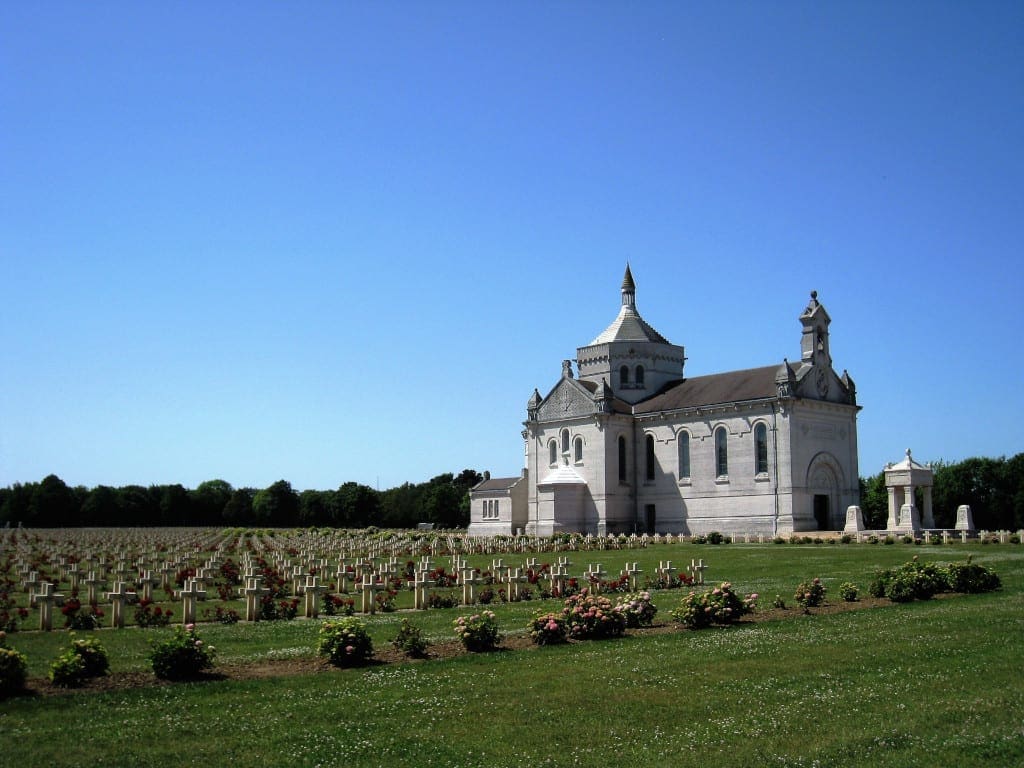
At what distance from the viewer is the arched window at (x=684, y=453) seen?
2435 inches

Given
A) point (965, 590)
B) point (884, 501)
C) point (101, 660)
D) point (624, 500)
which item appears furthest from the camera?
point (884, 501)

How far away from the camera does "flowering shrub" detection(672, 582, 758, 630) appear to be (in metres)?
15.8

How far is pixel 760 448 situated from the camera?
5750 cm

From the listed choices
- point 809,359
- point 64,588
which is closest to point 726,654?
point 64,588

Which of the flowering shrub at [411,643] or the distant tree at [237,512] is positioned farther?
the distant tree at [237,512]

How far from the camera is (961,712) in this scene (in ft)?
31.1

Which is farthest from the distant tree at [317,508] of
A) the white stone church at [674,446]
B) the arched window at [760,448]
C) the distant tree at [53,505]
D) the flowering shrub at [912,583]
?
the flowering shrub at [912,583]

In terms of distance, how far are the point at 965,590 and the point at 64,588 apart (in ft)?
77.6

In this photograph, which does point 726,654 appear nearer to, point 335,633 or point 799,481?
point 335,633

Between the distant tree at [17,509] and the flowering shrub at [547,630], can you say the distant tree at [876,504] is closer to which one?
the flowering shrub at [547,630]

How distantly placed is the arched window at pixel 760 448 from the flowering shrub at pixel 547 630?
44.8 metres

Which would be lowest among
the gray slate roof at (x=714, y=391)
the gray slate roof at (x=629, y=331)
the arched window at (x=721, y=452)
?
the arched window at (x=721, y=452)

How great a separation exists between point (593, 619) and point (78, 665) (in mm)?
7554

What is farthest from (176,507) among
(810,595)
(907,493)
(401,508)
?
(810,595)
